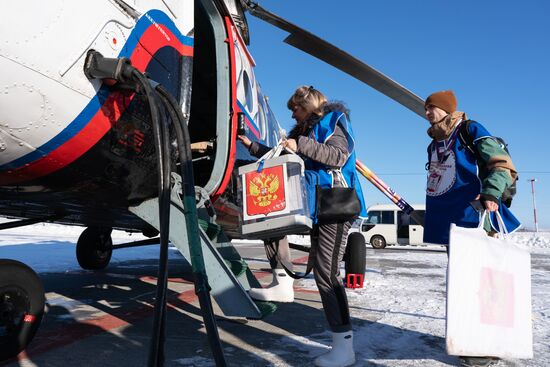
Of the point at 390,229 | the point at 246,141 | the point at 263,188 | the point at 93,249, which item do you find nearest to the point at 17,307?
the point at 263,188

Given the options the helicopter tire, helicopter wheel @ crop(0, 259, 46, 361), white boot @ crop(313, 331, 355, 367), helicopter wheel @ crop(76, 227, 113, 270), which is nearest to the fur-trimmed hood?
white boot @ crop(313, 331, 355, 367)

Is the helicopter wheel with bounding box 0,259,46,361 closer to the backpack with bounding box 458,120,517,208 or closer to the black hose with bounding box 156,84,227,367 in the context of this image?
the black hose with bounding box 156,84,227,367

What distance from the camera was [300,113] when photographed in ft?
9.25

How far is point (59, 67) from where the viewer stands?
6.05 ft

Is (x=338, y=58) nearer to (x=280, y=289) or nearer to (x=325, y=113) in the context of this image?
(x=325, y=113)

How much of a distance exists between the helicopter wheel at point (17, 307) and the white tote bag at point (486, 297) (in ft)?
7.45

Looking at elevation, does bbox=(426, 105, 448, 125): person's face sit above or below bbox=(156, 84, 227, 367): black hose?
above

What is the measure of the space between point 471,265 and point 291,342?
1343mm

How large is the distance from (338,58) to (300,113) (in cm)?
178

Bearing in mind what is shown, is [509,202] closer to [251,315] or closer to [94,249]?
[251,315]

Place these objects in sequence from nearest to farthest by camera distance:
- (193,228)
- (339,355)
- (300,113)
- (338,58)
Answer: (193,228) → (339,355) → (300,113) → (338,58)

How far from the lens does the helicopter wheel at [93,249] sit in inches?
274

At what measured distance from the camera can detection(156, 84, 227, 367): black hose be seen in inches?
66.7

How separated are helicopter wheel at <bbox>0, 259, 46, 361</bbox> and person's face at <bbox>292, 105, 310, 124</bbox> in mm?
1936
